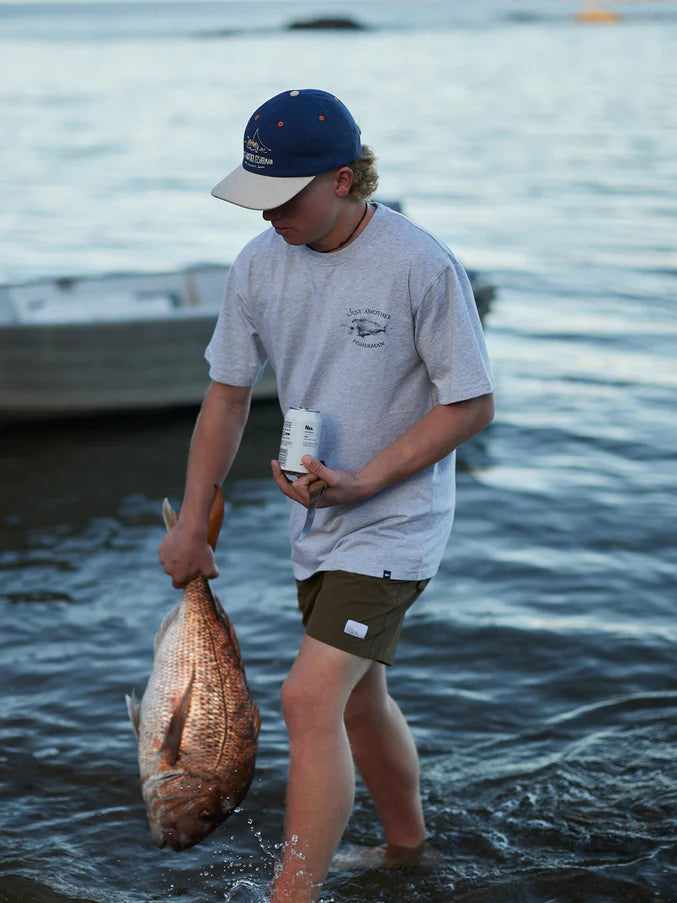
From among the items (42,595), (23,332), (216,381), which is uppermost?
(216,381)

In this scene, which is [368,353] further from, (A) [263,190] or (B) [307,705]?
(B) [307,705]

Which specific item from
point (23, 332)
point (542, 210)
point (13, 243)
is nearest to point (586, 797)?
point (23, 332)

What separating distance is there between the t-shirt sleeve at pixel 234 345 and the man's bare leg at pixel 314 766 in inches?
37.5

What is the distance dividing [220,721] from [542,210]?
19.1 meters

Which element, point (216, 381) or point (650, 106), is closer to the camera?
point (216, 381)

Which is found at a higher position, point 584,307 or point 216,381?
point 216,381

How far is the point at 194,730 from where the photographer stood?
154 inches

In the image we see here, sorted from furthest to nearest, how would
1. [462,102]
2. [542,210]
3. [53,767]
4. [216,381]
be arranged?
1. [462,102]
2. [542,210]
3. [53,767]
4. [216,381]

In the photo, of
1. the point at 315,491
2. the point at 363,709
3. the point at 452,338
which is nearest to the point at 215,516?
the point at 315,491

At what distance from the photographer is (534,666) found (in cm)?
641

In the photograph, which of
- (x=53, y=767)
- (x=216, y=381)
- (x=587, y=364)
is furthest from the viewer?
(x=587, y=364)

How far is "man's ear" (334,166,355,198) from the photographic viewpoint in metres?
3.68

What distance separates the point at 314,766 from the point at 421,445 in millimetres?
1044

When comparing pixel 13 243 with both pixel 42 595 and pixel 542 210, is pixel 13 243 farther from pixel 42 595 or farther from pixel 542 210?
pixel 42 595
